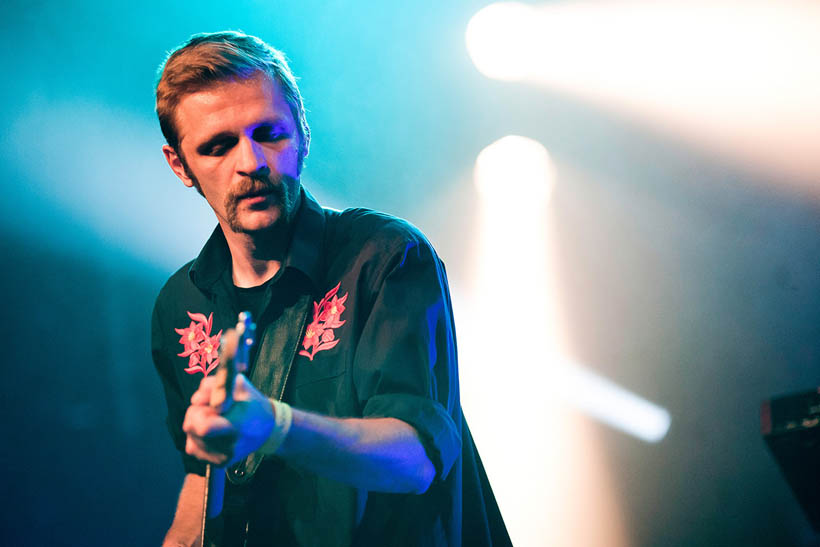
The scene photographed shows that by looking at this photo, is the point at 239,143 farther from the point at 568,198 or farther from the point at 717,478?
the point at 717,478

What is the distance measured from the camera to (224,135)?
164 cm

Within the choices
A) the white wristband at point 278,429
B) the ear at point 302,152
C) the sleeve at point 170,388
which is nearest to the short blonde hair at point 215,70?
the ear at point 302,152

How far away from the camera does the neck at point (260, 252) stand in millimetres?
1745

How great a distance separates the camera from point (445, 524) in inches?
54.3

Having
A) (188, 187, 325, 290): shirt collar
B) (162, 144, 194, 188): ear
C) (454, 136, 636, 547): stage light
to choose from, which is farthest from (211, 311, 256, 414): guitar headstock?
(454, 136, 636, 547): stage light

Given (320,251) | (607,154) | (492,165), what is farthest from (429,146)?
(320,251)

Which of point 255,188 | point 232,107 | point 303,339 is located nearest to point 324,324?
point 303,339

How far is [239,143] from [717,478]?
301 cm

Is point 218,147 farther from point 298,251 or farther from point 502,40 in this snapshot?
point 502,40

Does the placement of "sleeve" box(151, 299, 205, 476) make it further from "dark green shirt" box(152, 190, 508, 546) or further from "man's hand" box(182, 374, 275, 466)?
"man's hand" box(182, 374, 275, 466)

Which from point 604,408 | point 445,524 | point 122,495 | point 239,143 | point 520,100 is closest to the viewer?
point 445,524

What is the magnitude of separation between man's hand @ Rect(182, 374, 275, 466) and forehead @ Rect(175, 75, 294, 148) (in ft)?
3.22

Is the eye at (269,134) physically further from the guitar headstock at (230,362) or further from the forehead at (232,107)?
the guitar headstock at (230,362)

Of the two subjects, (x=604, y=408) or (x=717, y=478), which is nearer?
(x=717, y=478)
